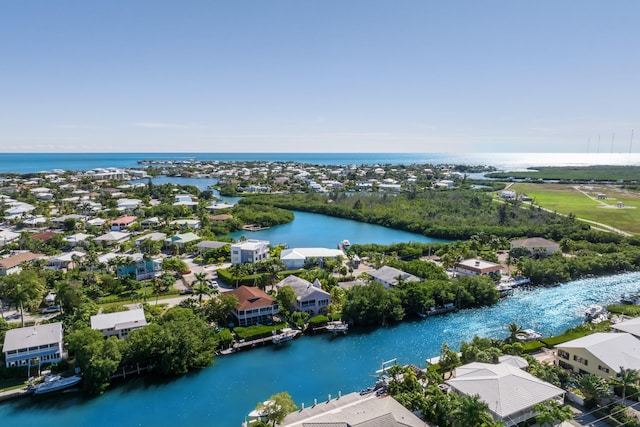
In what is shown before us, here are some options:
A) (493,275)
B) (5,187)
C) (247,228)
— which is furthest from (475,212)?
(5,187)

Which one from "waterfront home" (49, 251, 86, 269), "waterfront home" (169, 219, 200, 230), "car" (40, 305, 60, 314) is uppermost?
"waterfront home" (169, 219, 200, 230)

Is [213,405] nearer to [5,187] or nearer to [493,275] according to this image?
[493,275]

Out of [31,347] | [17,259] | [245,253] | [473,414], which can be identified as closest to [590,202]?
[245,253]

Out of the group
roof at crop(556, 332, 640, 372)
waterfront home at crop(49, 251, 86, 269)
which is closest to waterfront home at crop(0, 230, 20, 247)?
waterfront home at crop(49, 251, 86, 269)

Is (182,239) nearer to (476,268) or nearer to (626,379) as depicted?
(476,268)

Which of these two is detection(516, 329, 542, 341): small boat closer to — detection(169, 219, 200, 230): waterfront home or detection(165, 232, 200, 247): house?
detection(165, 232, 200, 247): house

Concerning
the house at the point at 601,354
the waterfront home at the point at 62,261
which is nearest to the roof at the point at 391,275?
the house at the point at 601,354
